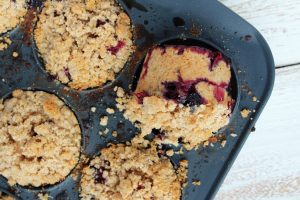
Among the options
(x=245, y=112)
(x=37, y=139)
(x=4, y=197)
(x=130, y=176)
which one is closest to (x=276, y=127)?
(x=245, y=112)

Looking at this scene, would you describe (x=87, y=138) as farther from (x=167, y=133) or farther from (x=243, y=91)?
(x=243, y=91)

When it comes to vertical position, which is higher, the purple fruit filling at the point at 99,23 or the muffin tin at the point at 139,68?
the purple fruit filling at the point at 99,23

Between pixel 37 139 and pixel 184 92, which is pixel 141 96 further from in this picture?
pixel 37 139

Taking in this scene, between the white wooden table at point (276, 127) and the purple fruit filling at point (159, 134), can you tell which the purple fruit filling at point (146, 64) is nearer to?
the purple fruit filling at point (159, 134)

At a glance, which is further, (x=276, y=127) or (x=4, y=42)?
(x=276, y=127)

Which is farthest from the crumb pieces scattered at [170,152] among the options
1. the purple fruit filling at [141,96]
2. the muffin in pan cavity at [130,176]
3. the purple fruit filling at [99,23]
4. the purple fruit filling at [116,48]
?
the purple fruit filling at [99,23]

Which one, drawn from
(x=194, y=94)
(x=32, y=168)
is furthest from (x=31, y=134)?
(x=194, y=94)
